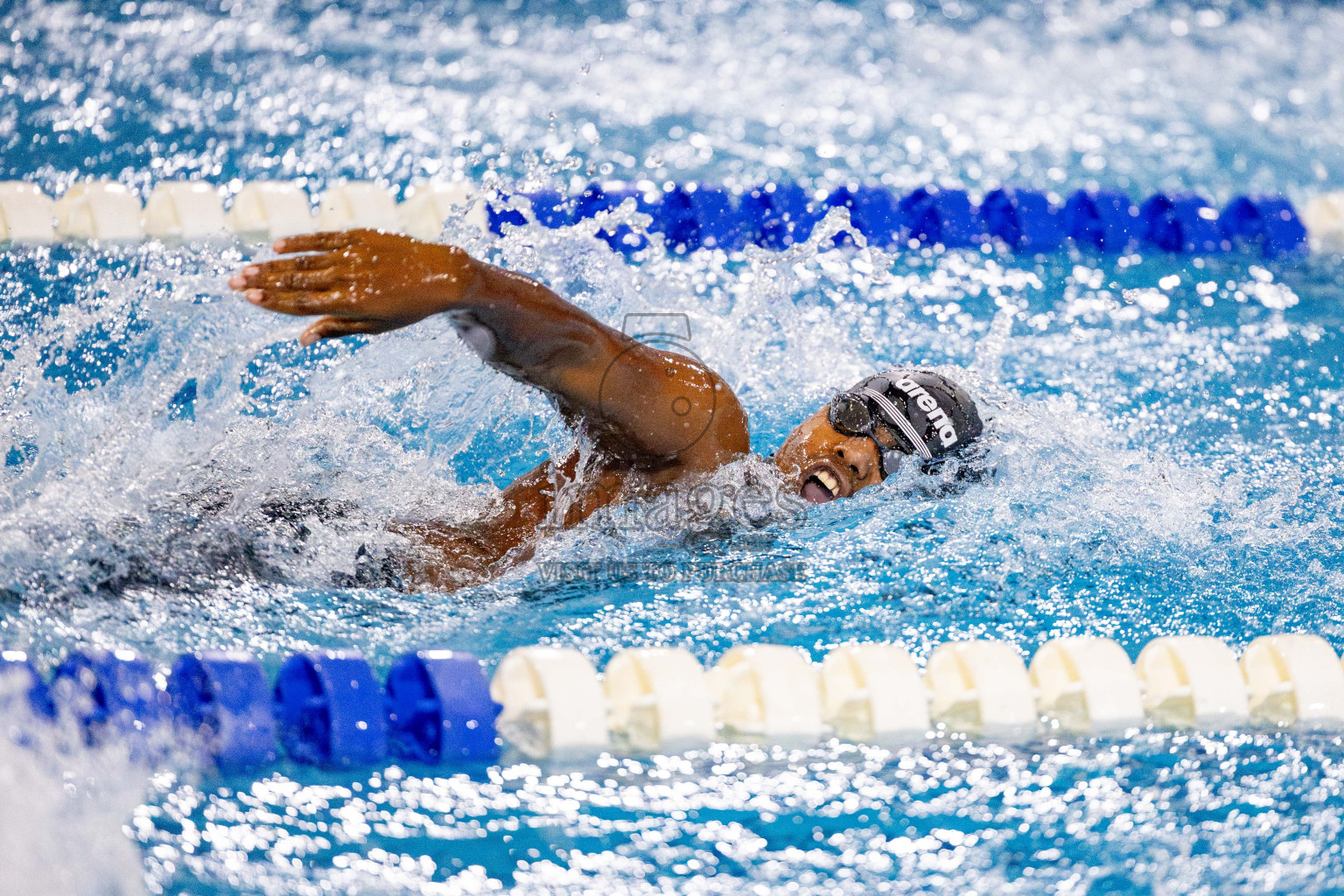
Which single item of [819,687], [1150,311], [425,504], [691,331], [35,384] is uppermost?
[1150,311]

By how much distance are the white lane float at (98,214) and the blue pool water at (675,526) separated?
7cm

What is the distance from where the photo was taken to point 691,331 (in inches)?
142

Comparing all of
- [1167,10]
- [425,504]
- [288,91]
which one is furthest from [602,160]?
[1167,10]

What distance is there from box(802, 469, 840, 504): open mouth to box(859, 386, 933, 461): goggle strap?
174mm

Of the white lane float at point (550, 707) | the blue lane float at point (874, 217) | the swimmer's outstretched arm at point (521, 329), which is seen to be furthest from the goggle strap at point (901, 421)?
the blue lane float at point (874, 217)

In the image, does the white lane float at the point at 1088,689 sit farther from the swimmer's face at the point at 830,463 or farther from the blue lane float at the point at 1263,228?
the blue lane float at the point at 1263,228

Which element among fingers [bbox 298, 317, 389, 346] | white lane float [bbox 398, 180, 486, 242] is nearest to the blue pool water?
white lane float [bbox 398, 180, 486, 242]

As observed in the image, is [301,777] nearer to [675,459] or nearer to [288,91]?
[675,459]

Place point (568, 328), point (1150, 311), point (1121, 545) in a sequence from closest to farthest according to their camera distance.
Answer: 1. point (568, 328)
2. point (1121, 545)
3. point (1150, 311)

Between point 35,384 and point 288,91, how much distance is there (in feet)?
10.0

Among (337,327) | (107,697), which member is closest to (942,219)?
(337,327)

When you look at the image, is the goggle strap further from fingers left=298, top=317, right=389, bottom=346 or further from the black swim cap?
fingers left=298, top=317, right=389, bottom=346

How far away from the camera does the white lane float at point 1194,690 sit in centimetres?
211

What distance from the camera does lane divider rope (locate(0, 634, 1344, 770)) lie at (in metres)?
1.81
